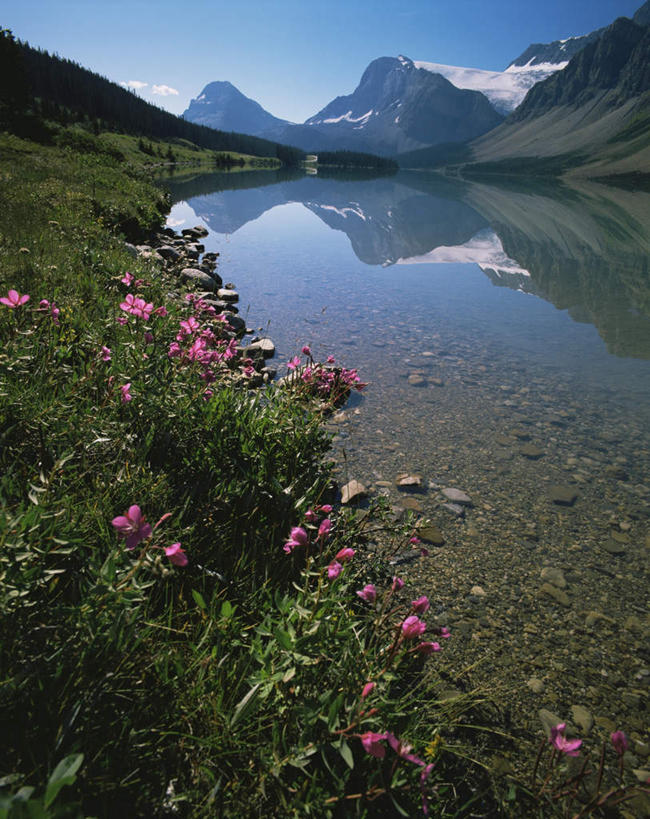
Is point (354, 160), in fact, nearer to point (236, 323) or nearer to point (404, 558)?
point (236, 323)

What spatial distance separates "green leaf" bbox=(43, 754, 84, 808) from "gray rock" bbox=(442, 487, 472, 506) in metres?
4.62

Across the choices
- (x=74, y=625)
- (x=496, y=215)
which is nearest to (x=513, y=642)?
(x=74, y=625)

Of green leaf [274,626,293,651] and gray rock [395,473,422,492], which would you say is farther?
gray rock [395,473,422,492]

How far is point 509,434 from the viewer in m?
6.87

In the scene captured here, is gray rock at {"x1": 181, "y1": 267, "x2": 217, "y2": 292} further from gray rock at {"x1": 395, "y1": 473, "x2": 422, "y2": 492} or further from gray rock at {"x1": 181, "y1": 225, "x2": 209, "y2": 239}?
gray rock at {"x1": 181, "y1": 225, "x2": 209, "y2": 239}

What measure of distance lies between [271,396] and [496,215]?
40.7m

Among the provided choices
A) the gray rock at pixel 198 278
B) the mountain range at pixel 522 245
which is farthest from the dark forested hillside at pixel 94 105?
the gray rock at pixel 198 278

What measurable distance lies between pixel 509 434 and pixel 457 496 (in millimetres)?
2197

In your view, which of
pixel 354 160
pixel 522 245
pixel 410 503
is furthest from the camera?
pixel 354 160

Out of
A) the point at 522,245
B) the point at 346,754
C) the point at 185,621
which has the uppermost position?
the point at 522,245

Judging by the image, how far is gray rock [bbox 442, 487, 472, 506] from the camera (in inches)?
204

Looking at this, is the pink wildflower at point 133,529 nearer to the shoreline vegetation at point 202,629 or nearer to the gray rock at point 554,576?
the shoreline vegetation at point 202,629

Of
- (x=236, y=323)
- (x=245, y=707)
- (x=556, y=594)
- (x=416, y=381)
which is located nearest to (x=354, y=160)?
(x=236, y=323)

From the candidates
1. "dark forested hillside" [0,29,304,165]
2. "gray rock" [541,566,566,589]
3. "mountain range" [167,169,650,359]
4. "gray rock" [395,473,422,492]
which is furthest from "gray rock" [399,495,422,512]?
"dark forested hillside" [0,29,304,165]
